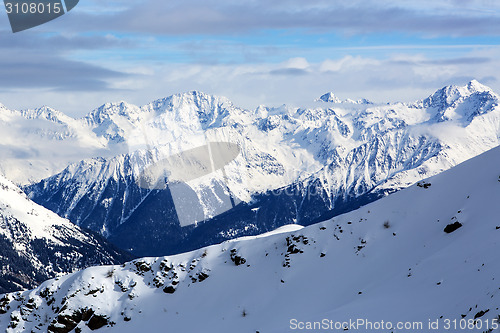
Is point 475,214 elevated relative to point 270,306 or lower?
elevated

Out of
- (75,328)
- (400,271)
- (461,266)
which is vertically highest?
(461,266)

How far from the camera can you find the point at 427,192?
114 m

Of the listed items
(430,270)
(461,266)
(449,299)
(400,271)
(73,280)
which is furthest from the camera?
(73,280)

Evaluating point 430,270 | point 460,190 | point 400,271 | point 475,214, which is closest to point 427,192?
point 460,190

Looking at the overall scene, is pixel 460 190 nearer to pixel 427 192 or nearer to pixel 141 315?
pixel 427 192

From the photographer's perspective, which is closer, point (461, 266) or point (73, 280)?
point (461, 266)

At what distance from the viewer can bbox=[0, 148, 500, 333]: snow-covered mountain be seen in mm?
86312

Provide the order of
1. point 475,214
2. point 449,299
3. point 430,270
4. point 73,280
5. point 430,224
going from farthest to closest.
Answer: point 73,280
point 430,224
point 475,214
point 430,270
point 449,299

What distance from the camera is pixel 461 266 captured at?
73188mm

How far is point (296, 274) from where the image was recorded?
106m

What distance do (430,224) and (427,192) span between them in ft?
40.9

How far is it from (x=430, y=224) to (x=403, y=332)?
47.1 metres

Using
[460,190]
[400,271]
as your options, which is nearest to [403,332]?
[400,271]

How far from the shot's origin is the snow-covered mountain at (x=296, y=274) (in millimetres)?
86312
